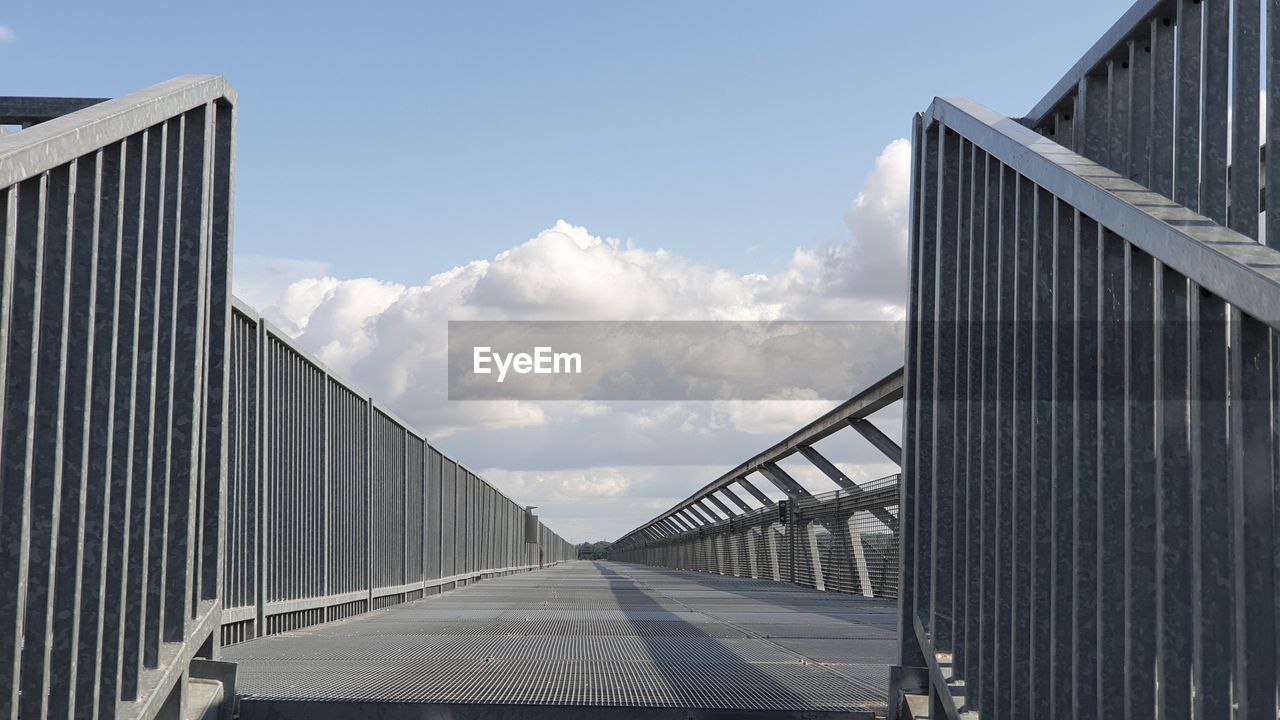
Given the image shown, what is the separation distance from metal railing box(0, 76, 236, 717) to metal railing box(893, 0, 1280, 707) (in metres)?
2.21

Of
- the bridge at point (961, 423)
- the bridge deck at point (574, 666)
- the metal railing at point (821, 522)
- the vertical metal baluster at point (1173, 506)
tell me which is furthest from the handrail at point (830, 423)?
the vertical metal baluster at point (1173, 506)

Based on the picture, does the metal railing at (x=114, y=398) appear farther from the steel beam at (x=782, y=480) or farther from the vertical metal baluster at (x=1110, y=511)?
the steel beam at (x=782, y=480)

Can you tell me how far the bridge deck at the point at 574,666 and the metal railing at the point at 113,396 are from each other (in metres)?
0.77

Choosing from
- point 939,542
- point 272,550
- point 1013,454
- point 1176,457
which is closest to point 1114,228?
point 1176,457

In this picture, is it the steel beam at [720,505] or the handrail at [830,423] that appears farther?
the steel beam at [720,505]

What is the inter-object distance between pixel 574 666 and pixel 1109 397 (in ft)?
10.1

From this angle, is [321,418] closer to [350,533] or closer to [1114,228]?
[350,533]

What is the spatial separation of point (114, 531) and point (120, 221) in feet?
2.62

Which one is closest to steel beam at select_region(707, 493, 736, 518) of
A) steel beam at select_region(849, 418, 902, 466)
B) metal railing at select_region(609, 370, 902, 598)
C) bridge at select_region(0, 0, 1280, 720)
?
metal railing at select_region(609, 370, 902, 598)

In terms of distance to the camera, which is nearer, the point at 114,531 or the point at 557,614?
the point at 114,531

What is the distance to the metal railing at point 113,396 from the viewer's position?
263 cm

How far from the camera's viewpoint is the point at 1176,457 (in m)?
2.25

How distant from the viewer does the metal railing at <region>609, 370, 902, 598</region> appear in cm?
1530

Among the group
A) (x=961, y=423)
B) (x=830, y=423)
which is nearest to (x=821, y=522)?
(x=830, y=423)
